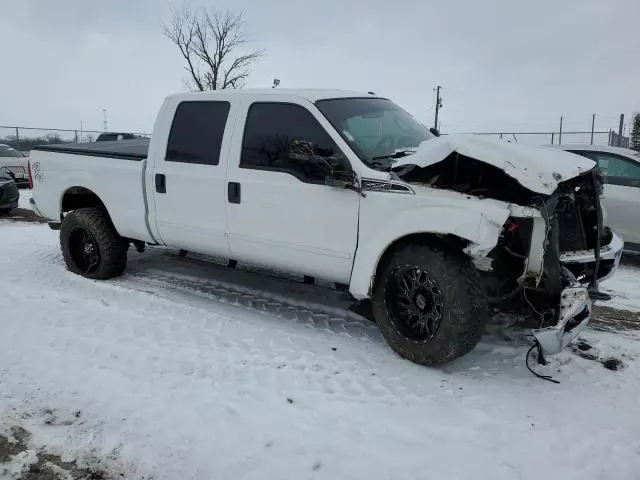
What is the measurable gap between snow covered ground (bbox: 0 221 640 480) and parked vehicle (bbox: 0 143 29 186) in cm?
1181

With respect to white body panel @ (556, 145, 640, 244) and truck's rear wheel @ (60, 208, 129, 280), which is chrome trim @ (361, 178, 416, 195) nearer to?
truck's rear wheel @ (60, 208, 129, 280)

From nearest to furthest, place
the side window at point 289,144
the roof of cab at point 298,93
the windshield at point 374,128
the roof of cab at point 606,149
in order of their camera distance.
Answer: the side window at point 289,144, the windshield at point 374,128, the roof of cab at point 298,93, the roof of cab at point 606,149

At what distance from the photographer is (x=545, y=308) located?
3662 mm

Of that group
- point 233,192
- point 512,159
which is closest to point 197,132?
point 233,192

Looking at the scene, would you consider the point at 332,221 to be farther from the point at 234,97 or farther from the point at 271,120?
the point at 234,97

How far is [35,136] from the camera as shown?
97.8 feet

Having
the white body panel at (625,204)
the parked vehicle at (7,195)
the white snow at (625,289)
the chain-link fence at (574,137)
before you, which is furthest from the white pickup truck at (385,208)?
the chain-link fence at (574,137)

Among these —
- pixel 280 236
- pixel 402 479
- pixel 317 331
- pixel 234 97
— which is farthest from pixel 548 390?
pixel 234 97

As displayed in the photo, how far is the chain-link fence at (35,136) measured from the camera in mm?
28562

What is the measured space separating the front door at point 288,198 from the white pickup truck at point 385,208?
11mm

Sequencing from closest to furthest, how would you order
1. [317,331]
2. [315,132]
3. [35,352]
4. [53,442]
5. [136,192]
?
[53,442] < [35,352] < [315,132] < [317,331] < [136,192]

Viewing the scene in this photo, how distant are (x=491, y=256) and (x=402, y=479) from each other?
181 centimetres

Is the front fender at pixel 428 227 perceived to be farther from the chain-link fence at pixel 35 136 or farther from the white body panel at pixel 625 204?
the chain-link fence at pixel 35 136

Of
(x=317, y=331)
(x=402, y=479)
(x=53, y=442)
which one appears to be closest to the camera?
(x=402, y=479)
